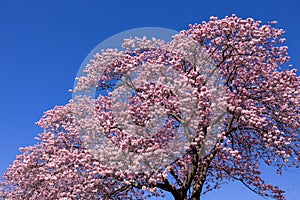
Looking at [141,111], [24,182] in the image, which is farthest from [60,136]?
[141,111]

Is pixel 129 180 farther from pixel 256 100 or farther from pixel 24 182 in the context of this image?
pixel 24 182

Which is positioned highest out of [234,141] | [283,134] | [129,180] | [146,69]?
[146,69]

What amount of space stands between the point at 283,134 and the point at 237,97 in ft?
8.54

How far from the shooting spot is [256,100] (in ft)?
55.2

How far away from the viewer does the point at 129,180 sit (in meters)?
14.9

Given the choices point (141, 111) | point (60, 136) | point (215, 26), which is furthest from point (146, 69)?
point (60, 136)

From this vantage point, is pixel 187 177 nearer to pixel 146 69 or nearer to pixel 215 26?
pixel 146 69

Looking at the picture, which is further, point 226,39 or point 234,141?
point 234,141

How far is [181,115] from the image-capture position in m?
15.8

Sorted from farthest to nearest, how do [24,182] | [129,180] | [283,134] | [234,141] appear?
[24,182] < [234,141] < [283,134] < [129,180]

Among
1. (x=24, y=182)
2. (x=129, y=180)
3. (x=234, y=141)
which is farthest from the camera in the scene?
(x=24, y=182)

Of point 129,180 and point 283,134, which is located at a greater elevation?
point 283,134

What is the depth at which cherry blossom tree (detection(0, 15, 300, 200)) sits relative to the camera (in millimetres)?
15188

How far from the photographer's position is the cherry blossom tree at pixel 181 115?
15.2 metres
